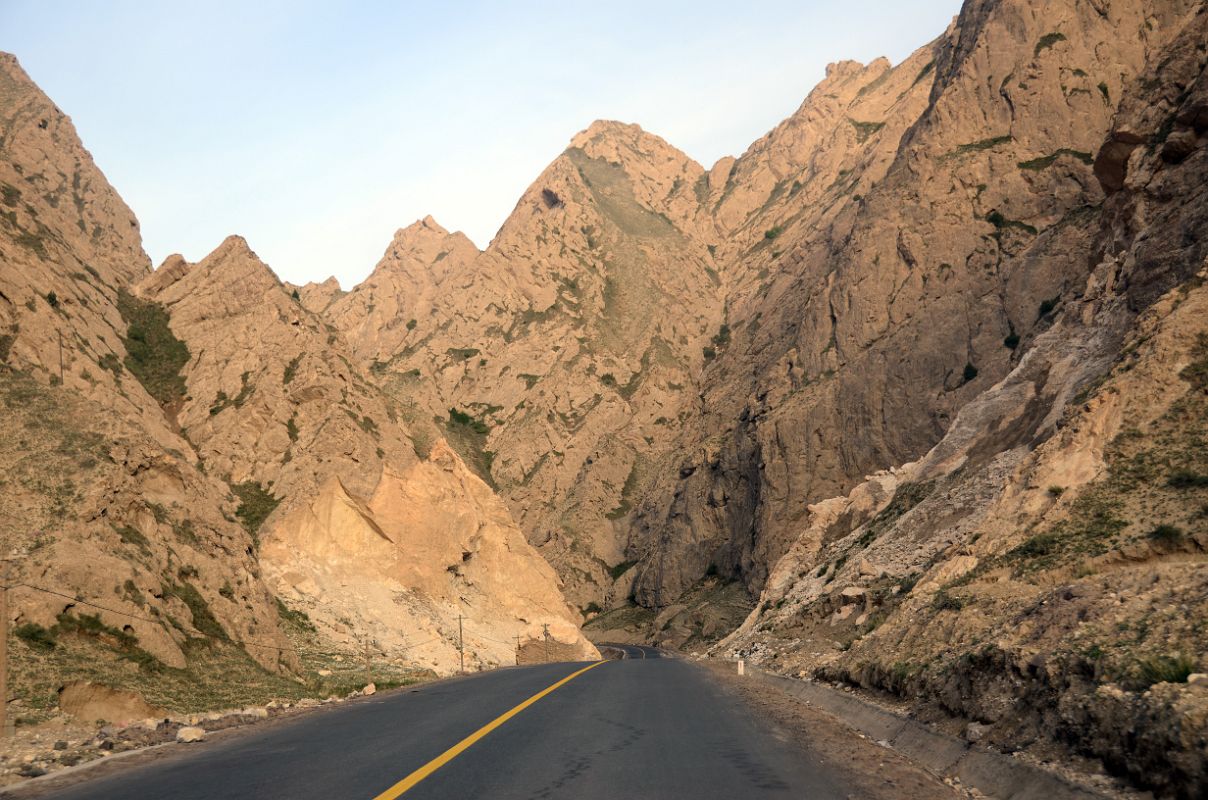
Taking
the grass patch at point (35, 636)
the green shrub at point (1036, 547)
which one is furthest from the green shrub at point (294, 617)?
the green shrub at point (1036, 547)

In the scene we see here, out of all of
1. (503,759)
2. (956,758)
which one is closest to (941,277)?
(956,758)

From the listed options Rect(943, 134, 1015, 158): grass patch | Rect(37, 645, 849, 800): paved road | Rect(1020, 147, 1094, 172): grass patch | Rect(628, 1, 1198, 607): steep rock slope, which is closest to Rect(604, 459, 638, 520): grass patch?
Rect(628, 1, 1198, 607): steep rock slope

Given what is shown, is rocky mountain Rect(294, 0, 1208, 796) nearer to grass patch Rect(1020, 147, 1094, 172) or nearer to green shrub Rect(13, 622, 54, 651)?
grass patch Rect(1020, 147, 1094, 172)

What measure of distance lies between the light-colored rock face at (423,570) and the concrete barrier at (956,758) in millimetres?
29053

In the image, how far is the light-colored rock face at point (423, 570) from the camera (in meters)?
42.2

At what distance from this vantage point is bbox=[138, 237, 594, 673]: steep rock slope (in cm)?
4372

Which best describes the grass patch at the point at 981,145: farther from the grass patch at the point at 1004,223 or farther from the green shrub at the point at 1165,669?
the green shrub at the point at 1165,669

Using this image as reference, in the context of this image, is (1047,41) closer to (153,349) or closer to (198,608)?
(153,349)

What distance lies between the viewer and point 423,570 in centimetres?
5159

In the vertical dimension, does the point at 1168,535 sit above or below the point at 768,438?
below

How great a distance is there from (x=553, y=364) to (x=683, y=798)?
127m

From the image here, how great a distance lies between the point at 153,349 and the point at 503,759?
44895 mm

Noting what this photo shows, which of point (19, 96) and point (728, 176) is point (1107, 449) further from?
point (728, 176)

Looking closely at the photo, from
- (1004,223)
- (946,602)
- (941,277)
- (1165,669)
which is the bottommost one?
(946,602)
